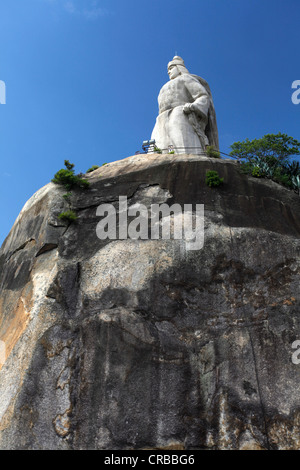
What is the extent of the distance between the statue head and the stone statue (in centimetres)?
28

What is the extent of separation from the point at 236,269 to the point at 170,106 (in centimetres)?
1041

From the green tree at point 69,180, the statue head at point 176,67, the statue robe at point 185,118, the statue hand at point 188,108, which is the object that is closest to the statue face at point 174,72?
the statue head at point 176,67

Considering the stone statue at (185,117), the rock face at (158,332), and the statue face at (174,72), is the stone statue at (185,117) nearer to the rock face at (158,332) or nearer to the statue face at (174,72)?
the statue face at (174,72)

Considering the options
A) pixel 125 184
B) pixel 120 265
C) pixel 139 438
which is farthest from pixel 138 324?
pixel 125 184

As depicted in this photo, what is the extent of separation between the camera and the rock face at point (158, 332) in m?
9.12

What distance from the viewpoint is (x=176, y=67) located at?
21.1 metres

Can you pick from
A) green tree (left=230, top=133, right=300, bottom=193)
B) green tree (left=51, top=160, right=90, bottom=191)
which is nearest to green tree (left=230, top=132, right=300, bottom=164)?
green tree (left=230, top=133, right=300, bottom=193)

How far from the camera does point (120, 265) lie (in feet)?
37.0

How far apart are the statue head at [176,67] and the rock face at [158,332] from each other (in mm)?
9441

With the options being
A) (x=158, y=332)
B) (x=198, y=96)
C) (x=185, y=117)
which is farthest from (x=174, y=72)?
(x=158, y=332)

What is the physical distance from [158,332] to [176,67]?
1450 cm

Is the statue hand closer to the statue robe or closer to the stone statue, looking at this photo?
the stone statue

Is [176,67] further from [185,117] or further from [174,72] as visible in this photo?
[185,117]
